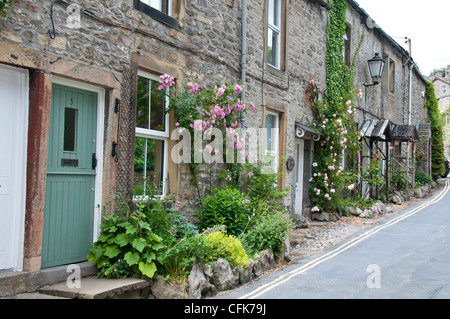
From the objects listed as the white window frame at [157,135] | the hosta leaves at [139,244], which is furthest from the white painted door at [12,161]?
the white window frame at [157,135]

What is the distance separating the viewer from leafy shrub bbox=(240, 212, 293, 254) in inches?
283

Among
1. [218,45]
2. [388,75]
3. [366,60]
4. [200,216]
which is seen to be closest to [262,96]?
[218,45]

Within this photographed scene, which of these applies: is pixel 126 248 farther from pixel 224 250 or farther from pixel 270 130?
pixel 270 130

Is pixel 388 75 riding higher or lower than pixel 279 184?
higher

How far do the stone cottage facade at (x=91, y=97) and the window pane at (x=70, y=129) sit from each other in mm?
13

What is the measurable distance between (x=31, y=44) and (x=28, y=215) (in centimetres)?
199

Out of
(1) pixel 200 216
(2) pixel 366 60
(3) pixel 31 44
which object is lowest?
(1) pixel 200 216

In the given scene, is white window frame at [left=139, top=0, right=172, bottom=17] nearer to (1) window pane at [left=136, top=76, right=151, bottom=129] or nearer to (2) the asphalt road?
(1) window pane at [left=136, top=76, right=151, bottom=129]

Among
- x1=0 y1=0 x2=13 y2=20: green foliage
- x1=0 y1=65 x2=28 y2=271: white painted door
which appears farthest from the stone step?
x1=0 y1=0 x2=13 y2=20: green foliage

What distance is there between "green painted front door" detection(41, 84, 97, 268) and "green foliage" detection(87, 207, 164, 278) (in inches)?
11.1

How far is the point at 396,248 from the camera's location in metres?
8.41

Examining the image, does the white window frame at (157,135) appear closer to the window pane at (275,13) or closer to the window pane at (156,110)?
the window pane at (156,110)

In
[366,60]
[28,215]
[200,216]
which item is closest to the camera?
[28,215]
